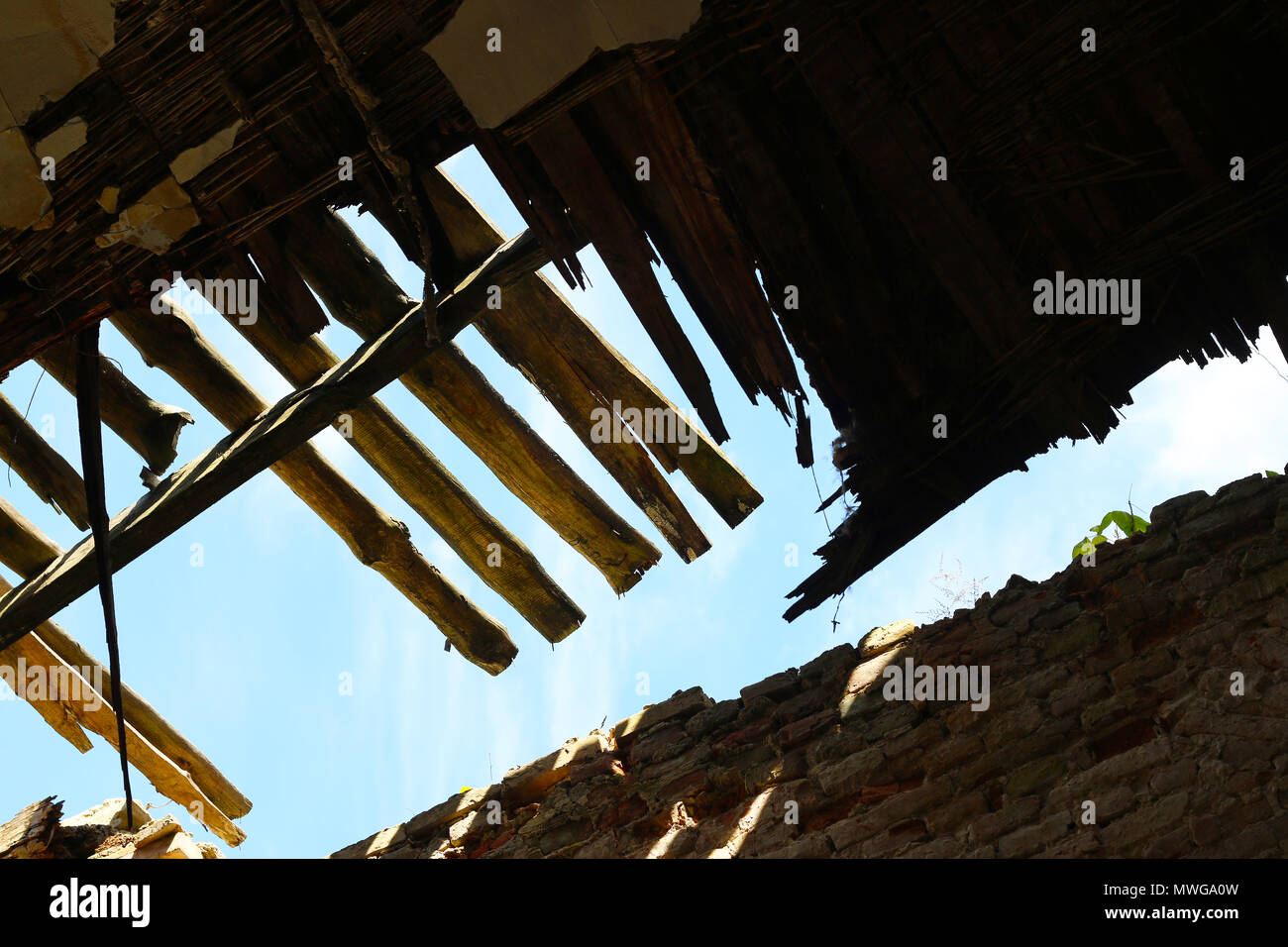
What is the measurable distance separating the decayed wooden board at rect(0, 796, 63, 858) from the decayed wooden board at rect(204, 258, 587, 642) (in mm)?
2072

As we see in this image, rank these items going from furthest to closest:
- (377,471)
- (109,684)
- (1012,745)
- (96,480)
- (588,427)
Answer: (109,684)
(377,471)
(588,427)
(96,480)
(1012,745)

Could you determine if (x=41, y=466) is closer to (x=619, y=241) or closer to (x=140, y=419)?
(x=140, y=419)

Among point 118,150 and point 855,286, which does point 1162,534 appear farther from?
point 118,150

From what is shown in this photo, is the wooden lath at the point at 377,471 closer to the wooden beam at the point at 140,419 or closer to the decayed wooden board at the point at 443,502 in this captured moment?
the decayed wooden board at the point at 443,502

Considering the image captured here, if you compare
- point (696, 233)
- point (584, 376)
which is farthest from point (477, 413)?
point (696, 233)

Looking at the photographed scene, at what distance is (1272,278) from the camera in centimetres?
335

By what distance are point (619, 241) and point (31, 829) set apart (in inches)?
142

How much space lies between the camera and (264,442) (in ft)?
11.8

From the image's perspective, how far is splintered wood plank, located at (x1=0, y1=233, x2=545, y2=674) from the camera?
354cm

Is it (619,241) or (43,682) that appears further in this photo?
(43,682)

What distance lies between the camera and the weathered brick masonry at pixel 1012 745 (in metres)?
2.76
